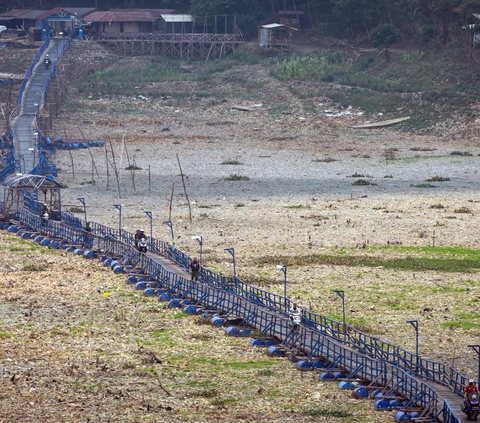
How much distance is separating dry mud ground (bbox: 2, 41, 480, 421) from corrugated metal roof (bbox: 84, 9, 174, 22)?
18.3 meters

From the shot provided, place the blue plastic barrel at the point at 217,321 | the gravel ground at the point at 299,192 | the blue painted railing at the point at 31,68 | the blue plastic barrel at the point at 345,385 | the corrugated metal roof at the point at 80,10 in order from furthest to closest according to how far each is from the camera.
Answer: the corrugated metal roof at the point at 80,10, the blue painted railing at the point at 31,68, the gravel ground at the point at 299,192, the blue plastic barrel at the point at 217,321, the blue plastic barrel at the point at 345,385

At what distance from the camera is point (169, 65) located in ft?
370

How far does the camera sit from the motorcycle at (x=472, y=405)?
2525 cm

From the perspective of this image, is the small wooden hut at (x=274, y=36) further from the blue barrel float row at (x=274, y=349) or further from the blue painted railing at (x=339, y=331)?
the blue barrel float row at (x=274, y=349)

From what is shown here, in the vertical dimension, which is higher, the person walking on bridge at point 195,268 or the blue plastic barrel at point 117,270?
the person walking on bridge at point 195,268

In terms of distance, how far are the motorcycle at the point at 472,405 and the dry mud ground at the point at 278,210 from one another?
9.09 feet

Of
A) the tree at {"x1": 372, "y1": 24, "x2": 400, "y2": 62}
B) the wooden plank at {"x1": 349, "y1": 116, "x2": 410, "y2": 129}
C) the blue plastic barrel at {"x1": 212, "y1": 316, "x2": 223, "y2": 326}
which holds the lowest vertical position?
the blue plastic barrel at {"x1": 212, "y1": 316, "x2": 223, "y2": 326}

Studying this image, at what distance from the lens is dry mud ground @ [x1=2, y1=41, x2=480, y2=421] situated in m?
34.2

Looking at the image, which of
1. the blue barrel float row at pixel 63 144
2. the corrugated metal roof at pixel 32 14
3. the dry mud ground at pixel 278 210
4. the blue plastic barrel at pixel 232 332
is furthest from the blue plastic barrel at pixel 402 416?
the corrugated metal roof at pixel 32 14

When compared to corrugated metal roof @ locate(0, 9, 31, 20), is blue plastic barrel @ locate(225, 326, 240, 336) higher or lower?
lower

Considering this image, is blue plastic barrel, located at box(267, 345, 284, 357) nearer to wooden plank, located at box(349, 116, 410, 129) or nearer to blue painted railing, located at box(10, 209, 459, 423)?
blue painted railing, located at box(10, 209, 459, 423)

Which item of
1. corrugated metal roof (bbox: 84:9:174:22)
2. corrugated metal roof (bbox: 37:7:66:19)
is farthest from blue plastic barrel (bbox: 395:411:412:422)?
corrugated metal roof (bbox: 37:7:66:19)

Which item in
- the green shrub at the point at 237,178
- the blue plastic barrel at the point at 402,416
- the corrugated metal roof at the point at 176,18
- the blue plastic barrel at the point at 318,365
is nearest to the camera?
the blue plastic barrel at the point at 402,416

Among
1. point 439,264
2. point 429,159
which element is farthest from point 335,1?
point 439,264
